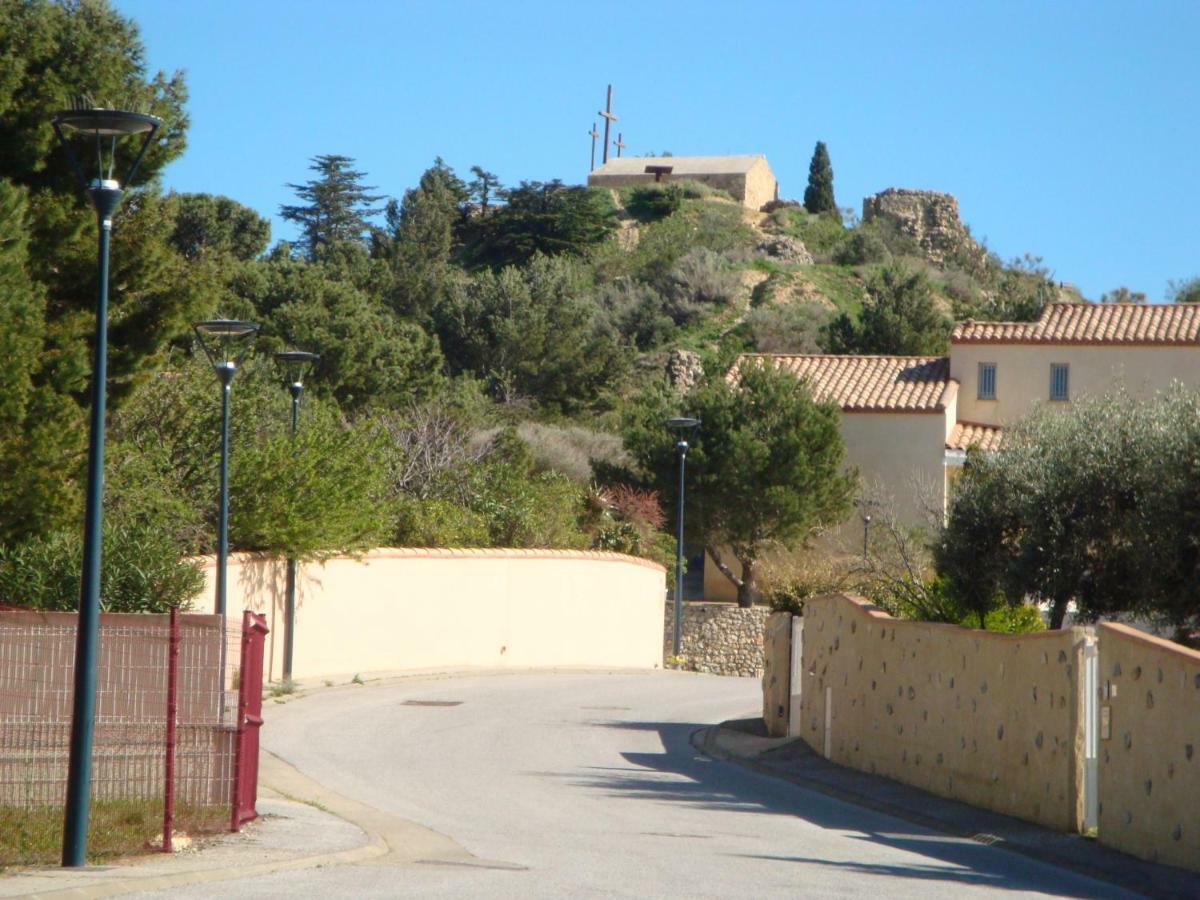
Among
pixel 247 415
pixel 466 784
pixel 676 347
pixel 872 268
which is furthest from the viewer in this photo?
pixel 872 268

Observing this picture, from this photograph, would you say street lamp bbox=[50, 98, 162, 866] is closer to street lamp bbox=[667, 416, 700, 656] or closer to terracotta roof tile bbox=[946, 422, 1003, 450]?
street lamp bbox=[667, 416, 700, 656]

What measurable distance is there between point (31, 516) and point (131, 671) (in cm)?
1049

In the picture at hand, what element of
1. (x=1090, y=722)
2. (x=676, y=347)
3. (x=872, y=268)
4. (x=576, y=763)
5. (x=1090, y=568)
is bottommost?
(x=576, y=763)

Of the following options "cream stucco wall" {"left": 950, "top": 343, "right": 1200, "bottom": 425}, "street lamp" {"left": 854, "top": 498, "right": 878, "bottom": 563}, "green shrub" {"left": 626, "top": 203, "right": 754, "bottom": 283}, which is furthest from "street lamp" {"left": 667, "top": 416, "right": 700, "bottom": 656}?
"green shrub" {"left": 626, "top": 203, "right": 754, "bottom": 283}

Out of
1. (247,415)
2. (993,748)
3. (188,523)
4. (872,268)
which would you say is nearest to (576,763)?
(993,748)

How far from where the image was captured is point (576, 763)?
62.7ft

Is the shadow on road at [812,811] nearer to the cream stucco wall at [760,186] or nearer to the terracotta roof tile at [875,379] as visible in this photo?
the terracotta roof tile at [875,379]

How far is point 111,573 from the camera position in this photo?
2245cm

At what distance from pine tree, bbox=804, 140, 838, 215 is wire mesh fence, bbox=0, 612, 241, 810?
106 metres

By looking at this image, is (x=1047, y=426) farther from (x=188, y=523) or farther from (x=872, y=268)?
(x=872, y=268)

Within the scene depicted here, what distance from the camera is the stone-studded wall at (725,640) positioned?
1871 inches

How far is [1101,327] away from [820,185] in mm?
65255

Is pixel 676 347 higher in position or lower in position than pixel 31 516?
higher

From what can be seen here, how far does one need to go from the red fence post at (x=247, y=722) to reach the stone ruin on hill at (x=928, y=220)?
98.6 metres
